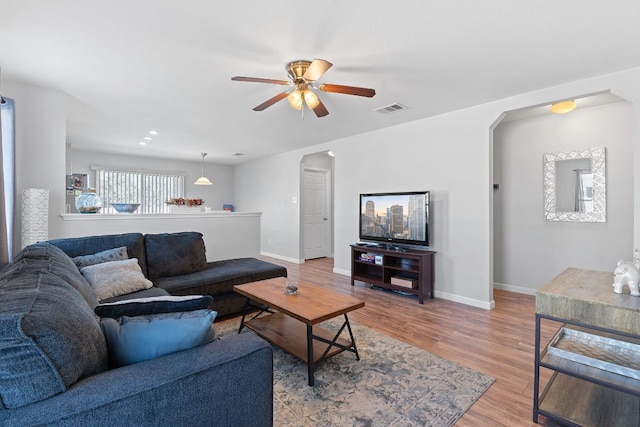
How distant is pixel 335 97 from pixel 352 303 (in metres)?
2.29

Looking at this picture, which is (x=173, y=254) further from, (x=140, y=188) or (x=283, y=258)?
(x=140, y=188)

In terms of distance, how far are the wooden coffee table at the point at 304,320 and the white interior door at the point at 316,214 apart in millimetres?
4134

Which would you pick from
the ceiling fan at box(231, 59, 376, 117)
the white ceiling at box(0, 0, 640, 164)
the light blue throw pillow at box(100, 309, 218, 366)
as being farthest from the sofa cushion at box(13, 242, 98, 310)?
the ceiling fan at box(231, 59, 376, 117)

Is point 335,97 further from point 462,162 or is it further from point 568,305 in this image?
point 568,305

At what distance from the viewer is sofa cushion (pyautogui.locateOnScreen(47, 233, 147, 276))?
2.74 m

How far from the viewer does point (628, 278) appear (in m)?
1.57

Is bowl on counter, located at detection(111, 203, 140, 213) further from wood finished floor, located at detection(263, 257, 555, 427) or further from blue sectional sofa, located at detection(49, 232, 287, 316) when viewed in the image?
wood finished floor, located at detection(263, 257, 555, 427)

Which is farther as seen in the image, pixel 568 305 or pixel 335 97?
pixel 335 97

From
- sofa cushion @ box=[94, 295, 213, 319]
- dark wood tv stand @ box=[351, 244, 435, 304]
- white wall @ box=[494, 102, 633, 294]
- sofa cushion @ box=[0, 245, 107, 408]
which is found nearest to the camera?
sofa cushion @ box=[0, 245, 107, 408]

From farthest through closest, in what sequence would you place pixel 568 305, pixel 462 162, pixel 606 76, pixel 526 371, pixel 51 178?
pixel 462 162
pixel 51 178
pixel 606 76
pixel 526 371
pixel 568 305

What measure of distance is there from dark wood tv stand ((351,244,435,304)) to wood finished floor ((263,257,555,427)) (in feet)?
0.49

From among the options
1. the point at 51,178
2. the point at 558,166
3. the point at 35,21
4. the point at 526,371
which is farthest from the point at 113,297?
the point at 558,166

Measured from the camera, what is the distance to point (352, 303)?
7.57 ft

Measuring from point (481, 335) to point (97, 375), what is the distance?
3.02 metres
